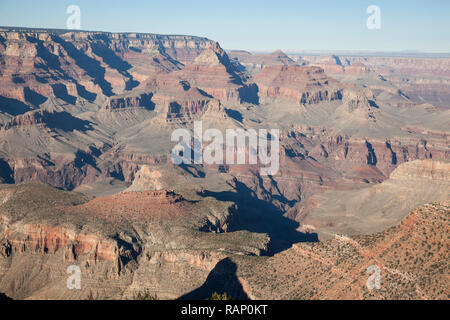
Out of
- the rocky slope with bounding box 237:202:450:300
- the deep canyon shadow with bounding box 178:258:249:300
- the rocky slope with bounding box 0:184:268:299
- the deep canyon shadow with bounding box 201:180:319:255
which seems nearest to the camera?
the rocky slope with bounding box 237:202:450:300

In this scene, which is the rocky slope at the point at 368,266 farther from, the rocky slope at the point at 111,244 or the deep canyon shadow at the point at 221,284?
the rocky slope at the point at 111,244

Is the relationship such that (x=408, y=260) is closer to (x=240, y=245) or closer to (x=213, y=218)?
(x=240, y=245)

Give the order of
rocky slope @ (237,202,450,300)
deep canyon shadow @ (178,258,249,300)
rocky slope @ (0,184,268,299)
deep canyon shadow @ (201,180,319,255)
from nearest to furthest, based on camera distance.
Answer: rocky slope @ (237,202,450,300) → deep canyon shadow @ (178,258,249,300) → rocky slope @ (0,184,268,299) → deep canyon shadow @ (201,180,319,255)

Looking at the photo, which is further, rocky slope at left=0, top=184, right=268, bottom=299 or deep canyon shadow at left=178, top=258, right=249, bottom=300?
rocky slope at left=0, top=184, right=268, bottom=299

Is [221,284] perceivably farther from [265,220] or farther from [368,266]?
[265,220]

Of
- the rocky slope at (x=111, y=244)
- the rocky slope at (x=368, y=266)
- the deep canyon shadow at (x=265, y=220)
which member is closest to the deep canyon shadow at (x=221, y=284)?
the rocky slope at (x=368, y=266)

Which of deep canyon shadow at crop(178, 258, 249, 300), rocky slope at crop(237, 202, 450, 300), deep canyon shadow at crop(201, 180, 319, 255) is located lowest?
deep canyon shadow at crop(201, 180, 319, 255)

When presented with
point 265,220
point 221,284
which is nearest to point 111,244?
point 221,284

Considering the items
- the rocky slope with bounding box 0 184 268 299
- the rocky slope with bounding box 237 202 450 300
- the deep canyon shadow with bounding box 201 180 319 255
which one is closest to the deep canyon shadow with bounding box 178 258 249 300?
the rocky slope with bounding box 237 202 450 300

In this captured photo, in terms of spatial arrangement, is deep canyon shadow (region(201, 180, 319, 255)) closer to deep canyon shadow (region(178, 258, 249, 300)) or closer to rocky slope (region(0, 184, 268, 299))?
rocky slope (region(0, 184, 268, 299))

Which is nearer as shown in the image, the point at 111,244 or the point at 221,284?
the point at 221,284

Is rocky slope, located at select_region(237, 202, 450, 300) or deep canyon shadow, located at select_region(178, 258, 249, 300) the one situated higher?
rocky slope, located at select_region(237, 202, 450, 300)
